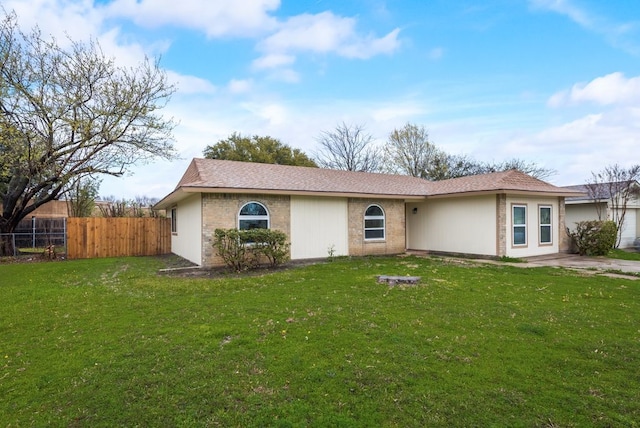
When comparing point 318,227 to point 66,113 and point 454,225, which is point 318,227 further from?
point 66,113

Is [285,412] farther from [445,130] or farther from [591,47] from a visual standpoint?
[445,130]

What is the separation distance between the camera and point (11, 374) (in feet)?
11.3

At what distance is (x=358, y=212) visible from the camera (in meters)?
13.2

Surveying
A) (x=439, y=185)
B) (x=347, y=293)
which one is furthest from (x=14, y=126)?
(x=439, y=185)

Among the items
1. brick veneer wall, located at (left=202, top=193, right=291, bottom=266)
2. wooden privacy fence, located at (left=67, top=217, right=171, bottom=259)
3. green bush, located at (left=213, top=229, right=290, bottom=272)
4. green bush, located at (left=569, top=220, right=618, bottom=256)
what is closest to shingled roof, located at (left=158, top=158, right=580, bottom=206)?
brick veneer wall, located at (left=202, top=193, right=291, bottom=266)

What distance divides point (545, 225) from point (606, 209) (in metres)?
5.94

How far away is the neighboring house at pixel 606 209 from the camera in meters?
16.6

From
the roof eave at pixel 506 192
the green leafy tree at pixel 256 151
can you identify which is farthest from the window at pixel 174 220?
the green leafy tree at pixel 256 151

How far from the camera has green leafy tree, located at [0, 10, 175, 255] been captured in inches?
503

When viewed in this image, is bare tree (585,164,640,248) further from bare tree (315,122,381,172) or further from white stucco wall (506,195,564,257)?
bare tree (315,122,381,172)

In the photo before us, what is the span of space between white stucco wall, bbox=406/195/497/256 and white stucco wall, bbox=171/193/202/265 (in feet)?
30.1

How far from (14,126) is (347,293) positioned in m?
14.2

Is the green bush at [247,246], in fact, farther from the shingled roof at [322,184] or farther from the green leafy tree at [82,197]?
the green leafy tree at [82,197]

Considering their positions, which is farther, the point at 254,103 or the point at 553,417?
the point at 254,103
